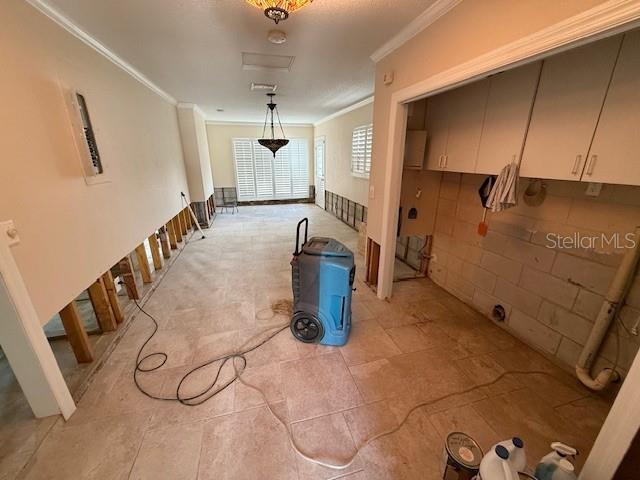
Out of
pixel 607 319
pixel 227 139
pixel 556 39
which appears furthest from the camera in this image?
pixel 227 139

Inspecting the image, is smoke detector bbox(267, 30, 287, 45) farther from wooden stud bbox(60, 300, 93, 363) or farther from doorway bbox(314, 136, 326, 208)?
doorway bbox(314, 136, 326, 208)

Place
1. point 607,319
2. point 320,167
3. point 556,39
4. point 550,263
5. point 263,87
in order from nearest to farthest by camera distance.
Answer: point 556,39
point 607,319
point 550,263
point 263,87
point 320,167

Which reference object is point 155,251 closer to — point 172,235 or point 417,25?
point 172,235

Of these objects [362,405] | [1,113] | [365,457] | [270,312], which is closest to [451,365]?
[362,405]

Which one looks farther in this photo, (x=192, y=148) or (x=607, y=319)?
(x=192, y=148)

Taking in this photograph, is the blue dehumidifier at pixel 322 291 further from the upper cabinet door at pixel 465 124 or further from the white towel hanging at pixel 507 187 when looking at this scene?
the upper cabinet door at pixel 465 124

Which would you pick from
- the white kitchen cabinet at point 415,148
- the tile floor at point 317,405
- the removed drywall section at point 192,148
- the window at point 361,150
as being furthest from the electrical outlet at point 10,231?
the removed drywall section at point 192,148

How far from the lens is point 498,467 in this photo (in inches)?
38.1

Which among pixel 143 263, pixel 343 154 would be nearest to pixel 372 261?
pixel 143 263

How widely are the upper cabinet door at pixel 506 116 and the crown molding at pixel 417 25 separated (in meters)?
0.63

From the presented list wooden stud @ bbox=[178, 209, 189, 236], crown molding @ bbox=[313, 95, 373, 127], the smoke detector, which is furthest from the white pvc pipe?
wooden stud @ bbox=[178, 209, 189, 236]

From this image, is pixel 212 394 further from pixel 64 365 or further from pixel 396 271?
pixel 396 271

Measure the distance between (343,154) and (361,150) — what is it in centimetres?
102

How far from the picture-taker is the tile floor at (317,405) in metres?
1.36
